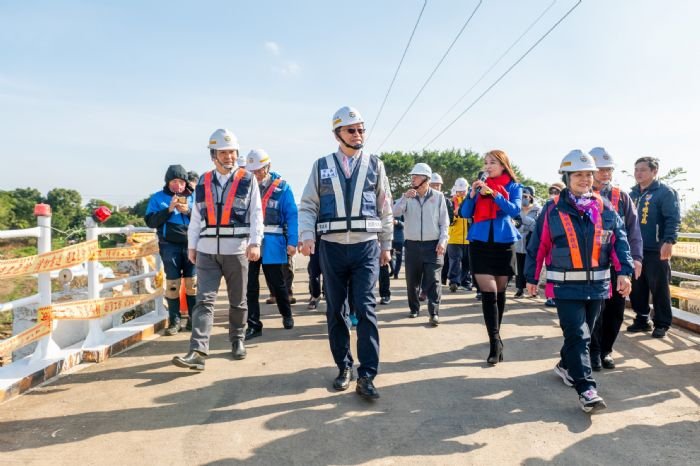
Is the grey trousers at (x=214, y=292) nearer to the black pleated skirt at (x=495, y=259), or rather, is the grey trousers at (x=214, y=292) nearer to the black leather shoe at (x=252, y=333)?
the black leather shoe at (x=252, y=333)

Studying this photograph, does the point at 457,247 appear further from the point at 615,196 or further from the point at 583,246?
the point at 583,246

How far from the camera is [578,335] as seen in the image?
370 centimetres

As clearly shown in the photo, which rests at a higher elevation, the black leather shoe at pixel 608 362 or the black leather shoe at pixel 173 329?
the black leather shoe at pixel 173 329

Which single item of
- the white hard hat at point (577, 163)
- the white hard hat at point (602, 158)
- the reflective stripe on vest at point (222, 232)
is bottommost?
the reflective stripe on vest at point (222, 232)

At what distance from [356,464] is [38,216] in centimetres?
354

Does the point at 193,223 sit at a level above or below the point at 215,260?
above

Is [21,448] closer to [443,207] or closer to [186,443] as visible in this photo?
[186,443]

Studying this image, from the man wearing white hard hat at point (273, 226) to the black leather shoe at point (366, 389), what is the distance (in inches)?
96.5

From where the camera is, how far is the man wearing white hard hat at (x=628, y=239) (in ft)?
15.0

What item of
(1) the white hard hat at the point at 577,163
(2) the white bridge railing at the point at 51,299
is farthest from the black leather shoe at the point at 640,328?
(2) the white bridge railing at the point at 51,299

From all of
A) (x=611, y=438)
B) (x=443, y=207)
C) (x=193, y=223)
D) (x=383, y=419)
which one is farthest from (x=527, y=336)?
(x=193, y=223)

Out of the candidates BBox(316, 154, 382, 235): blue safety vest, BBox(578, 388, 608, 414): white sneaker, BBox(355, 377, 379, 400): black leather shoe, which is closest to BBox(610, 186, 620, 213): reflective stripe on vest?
BBox(578, 388, 608, 414): white sneaker

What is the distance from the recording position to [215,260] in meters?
4.80

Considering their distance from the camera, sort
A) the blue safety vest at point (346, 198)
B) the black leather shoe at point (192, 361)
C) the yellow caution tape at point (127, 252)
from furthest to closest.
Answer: the yellow caution tape at point (127, 252), the black leather shoe at point (192, 361), the blue safety vest at point (346, 198)
